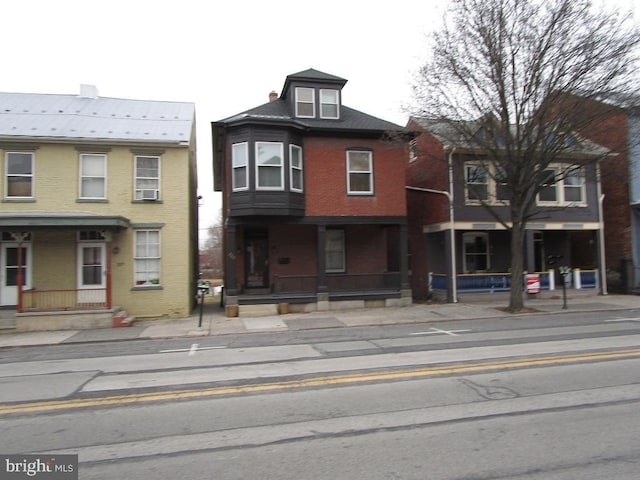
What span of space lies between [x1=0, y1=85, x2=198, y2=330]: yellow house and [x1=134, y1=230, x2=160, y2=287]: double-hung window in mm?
35

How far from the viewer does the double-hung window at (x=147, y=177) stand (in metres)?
16.2

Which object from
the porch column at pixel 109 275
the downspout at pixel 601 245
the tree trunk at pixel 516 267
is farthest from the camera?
the downspout at pixel 601 245

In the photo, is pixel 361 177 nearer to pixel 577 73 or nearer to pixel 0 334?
pixel 577 73

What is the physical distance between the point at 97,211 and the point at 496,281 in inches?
646

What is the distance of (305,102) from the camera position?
59.5ft

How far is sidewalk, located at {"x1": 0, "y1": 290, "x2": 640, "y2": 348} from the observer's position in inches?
498

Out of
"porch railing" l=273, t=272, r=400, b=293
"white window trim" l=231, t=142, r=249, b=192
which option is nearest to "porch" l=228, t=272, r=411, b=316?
"porch railing" l=273, t=272, r=400, b=293

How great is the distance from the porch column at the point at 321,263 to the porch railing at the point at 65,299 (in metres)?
7.56

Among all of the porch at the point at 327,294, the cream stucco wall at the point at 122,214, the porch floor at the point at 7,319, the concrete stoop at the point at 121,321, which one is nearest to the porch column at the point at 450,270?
the porch at the point at 327,294

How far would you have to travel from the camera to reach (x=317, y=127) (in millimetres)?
17094

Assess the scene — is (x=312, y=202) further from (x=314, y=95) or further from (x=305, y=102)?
(x=314, y=95)

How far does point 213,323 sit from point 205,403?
9176mm

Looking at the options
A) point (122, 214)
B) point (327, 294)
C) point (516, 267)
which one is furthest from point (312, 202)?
point (516, 267)

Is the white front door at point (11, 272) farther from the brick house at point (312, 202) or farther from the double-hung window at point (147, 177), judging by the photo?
the brick house at point (312, 202)
